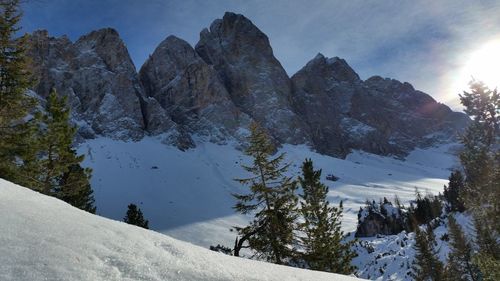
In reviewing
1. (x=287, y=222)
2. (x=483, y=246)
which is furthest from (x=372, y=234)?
(x=287, y=222)

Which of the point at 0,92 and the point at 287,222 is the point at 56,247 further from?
the point at 0,92

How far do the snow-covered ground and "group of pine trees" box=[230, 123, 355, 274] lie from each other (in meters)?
43.6

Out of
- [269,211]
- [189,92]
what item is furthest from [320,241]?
[189,92]

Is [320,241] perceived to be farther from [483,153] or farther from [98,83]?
[98,83]

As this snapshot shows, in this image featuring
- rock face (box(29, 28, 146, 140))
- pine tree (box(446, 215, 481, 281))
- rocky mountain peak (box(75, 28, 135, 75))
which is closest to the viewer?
pine tree (box(446, 215, 481, 281))

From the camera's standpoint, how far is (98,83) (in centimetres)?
14462

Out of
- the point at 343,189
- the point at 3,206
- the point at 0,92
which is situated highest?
the point at 343,189

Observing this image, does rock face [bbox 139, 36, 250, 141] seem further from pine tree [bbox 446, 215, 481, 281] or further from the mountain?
pine tree [bbox 446, 215, 481, 281]

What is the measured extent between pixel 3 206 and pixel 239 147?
5768 inches

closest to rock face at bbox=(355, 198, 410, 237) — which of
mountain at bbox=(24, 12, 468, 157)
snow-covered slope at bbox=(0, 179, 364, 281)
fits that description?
snow-covered slope at bbox=(0, 179, 364, 281)

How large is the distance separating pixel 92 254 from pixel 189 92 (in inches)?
6675

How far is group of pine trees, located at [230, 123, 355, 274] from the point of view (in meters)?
19.8

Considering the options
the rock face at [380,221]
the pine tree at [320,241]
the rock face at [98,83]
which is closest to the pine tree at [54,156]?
the pine tree at [320,241]

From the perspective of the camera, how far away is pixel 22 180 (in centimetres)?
1827
